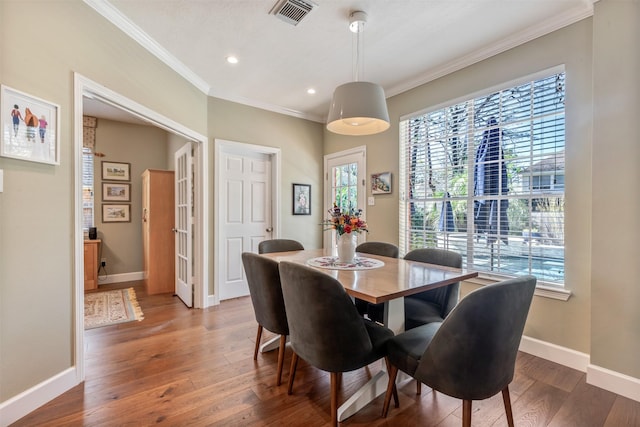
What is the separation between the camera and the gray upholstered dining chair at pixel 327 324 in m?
1.36

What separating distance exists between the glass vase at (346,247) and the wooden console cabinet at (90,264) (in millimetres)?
3908

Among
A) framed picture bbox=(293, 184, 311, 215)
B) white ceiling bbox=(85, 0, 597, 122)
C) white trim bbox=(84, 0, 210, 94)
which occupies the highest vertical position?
white ceiling bbox=(85, 0, 597, 122)

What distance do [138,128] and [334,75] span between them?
3643mm

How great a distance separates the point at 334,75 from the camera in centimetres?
321

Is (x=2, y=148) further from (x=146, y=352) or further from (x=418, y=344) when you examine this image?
(x=418, y=344)

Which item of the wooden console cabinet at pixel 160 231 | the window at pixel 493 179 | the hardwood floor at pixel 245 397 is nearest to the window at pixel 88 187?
the wooden console cabinet at pixel 160 231

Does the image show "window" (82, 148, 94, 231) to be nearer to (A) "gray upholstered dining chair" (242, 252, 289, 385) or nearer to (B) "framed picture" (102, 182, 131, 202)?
(B) "framed picture" (102, 182, 131, 202)

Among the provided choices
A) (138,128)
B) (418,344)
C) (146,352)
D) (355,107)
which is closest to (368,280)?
(418,344)

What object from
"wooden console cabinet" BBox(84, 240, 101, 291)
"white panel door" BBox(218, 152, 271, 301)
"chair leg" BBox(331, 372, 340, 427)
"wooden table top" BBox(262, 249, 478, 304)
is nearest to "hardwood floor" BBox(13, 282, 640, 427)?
"chair leg" BBox(331, 372, 340, 427)

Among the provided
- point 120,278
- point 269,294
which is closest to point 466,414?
point 269,294

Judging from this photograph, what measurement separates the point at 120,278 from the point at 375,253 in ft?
14.2

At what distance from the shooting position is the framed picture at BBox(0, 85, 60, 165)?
60.1 inches

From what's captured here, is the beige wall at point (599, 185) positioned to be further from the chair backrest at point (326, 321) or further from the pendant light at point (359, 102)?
the chair backrest at point (326, 321)

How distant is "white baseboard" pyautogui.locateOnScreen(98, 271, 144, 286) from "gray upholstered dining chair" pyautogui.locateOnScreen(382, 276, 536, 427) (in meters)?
5.04
